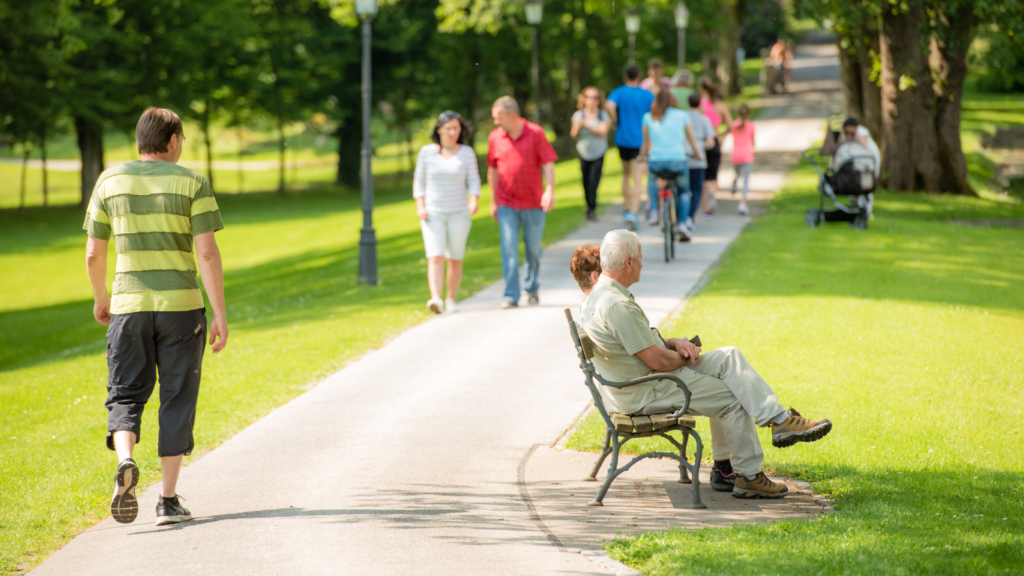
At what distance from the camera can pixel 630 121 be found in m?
15.0

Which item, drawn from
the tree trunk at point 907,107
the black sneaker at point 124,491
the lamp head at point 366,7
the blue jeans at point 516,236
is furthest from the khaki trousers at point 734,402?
the tree trunk at point 907,107

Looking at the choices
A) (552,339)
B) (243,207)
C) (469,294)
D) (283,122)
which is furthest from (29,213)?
(552,339)

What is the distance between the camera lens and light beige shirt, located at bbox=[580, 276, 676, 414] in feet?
17.4

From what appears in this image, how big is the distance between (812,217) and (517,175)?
25.3 ft

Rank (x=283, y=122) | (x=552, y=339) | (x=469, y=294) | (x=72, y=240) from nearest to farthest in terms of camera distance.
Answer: (x=552, y=339) < (x=469, y=294) < (x=72, y=240) < (x=283, y=122)

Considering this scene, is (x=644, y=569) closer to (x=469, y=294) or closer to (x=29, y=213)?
(x=469, y=294)

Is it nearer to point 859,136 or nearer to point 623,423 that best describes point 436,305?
point 623,423

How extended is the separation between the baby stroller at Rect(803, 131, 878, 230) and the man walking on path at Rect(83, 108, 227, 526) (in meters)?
12.2

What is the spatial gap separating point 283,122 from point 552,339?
3358 cm

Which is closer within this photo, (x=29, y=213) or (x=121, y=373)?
(x=121, y=373)

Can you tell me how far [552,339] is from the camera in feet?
31.7

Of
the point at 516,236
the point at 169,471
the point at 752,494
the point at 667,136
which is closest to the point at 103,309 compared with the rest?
the point at 169,471

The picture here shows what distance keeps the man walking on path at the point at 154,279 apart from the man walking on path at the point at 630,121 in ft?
33.9

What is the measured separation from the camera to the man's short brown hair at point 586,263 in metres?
5.72
